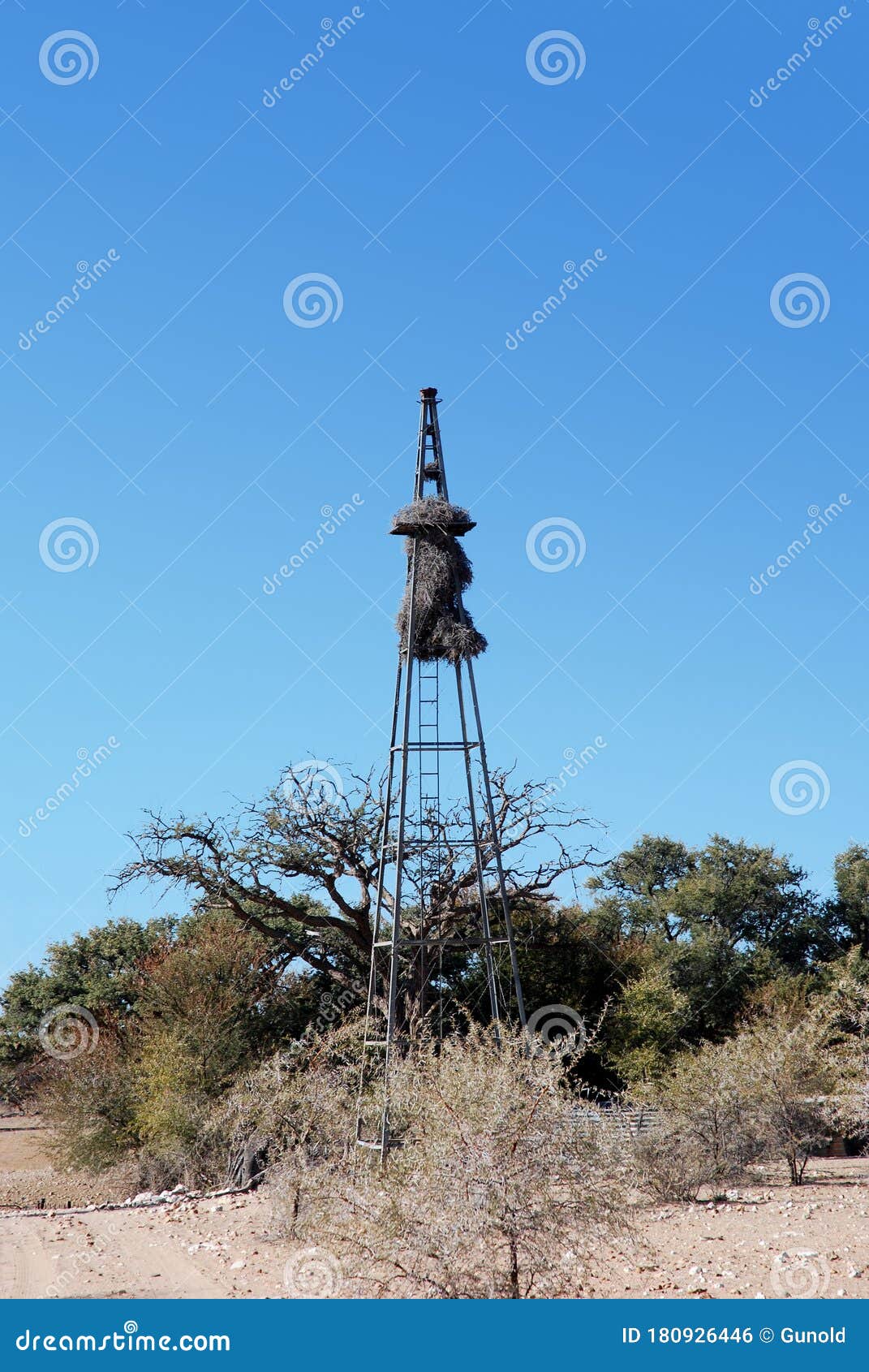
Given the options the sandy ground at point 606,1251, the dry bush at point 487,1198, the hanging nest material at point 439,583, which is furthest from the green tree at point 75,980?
the dry bush at point 487,1198

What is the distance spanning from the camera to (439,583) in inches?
899

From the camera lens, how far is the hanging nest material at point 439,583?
22.7m

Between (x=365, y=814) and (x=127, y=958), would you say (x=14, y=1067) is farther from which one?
(x=365, y=814)

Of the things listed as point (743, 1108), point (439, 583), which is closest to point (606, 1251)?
point (743, 1108)

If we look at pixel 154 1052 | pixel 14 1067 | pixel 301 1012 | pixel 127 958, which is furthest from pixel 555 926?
pixel 14 1067

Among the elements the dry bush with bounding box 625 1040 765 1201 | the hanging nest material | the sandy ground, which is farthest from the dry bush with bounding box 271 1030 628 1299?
the hanging nest material

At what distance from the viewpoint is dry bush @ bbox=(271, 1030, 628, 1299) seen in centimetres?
1148

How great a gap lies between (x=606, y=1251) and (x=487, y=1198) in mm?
5267

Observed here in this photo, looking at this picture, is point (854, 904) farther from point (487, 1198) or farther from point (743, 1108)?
point (487, 1198)

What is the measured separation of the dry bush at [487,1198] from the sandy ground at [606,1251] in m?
0.65

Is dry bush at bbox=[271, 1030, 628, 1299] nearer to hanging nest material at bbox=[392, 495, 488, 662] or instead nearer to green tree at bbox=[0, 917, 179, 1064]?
hanging nest material at bbox=[392, 495, 488, 662]

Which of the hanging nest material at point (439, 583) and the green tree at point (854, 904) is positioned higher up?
the hanging nest material at point (439, 583)

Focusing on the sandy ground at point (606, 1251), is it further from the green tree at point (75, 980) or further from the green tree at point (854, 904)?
the green tree at point (854, 904)

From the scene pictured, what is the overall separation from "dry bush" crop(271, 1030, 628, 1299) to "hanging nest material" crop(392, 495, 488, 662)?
10.5 meters
